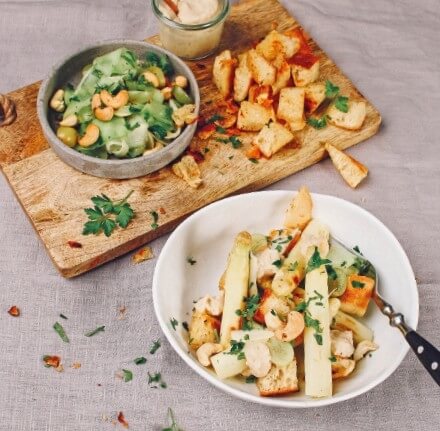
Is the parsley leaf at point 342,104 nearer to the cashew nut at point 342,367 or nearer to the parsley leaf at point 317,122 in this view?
the parsley leaf at point 317,122

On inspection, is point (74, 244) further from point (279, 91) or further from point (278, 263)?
point (279, 91)

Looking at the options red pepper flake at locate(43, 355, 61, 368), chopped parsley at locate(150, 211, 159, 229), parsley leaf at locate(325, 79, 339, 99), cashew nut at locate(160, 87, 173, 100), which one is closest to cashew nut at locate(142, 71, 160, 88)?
cashew nut at locate(160, 87, 173, 100)

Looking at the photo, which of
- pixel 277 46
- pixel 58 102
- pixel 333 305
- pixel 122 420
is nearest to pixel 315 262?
pixel 333 305

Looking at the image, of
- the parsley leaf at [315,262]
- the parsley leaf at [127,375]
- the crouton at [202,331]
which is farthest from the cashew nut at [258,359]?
the parsley leaf at [127,375]

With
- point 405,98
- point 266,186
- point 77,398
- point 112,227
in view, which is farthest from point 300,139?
point 77,398

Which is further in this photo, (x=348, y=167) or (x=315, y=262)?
(x=348, y=167)

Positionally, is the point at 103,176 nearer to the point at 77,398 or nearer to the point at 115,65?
the point at 115,65

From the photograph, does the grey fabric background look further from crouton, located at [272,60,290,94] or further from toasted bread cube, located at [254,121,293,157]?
crouton, located at [272,60,290,94]
